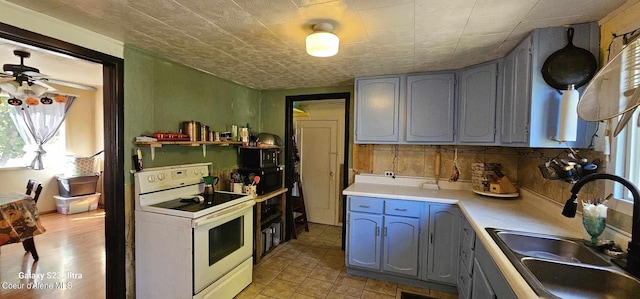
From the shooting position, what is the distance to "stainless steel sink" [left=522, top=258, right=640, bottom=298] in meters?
1.03

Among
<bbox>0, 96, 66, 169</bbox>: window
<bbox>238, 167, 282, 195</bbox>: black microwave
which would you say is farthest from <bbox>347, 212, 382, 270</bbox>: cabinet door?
<bbox>0, 96, 66, 169</bbox>: window

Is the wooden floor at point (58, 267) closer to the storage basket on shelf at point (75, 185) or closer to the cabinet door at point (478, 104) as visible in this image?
the storage basket on shelf at point (75, 185)

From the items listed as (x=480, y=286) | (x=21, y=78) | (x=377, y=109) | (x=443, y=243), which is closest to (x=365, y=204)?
(x=443, y=243)

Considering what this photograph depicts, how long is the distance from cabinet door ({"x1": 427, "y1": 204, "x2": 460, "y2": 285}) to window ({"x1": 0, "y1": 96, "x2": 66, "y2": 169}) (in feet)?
20.3

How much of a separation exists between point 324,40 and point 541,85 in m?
1.40

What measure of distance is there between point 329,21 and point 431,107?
1610 millimetres

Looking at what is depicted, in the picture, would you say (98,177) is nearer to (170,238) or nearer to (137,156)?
(137,156)

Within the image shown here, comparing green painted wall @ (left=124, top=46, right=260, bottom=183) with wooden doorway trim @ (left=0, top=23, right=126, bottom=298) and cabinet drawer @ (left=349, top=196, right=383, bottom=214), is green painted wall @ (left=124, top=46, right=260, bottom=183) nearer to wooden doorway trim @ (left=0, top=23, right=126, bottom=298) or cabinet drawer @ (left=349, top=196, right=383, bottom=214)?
wooden doorway trim @ (left=0, top=23, right=126, bottom=298)

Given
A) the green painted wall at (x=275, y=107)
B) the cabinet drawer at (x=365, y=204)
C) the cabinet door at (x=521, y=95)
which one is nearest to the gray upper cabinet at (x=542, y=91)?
the cabinet door at (x=521, y=95)

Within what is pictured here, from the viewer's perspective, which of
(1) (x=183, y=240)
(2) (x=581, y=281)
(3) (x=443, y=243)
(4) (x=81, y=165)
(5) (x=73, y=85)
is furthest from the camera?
(4) (x=81, y=165)

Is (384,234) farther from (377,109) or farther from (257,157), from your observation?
(257,157)

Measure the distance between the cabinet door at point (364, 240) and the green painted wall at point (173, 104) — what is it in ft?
5.51

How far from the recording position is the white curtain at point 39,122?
4.21 m

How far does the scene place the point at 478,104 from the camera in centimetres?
236
